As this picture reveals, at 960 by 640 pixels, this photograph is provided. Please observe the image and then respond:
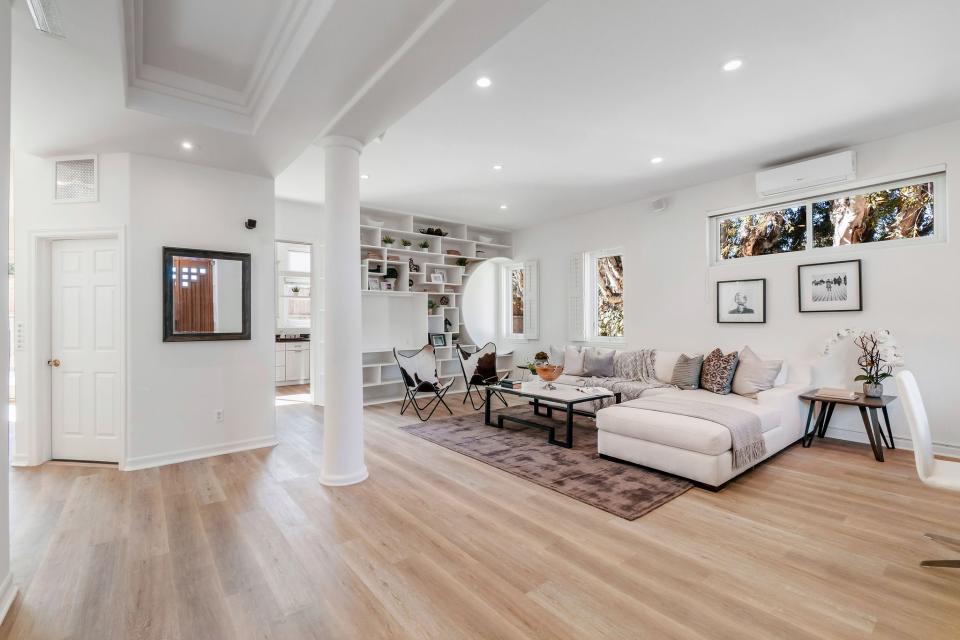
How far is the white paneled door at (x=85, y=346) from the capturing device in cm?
377

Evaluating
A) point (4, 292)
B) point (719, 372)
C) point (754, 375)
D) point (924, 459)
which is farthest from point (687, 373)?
point (4, 292)

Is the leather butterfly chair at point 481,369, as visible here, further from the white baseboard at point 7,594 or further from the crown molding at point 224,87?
the white baseboard at point 7,594

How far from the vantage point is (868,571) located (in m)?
2.11

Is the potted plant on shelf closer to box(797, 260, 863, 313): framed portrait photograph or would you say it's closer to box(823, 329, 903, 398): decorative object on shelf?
box(797, 260, 863, 313): framed portrait photograph

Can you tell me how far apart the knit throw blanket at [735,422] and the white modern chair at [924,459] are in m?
1.06

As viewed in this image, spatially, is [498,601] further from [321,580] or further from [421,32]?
[421,32]

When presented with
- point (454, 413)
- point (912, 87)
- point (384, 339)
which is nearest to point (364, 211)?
point (384, 339)

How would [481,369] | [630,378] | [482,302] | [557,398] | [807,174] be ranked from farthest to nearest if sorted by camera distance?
[482,302]
[481,369]
[630,378]
[807,174]
[557,398]

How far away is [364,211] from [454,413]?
3.25 meters

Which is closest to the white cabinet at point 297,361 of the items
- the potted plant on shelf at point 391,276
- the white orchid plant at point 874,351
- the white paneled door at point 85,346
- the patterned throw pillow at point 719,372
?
the potted plant on shelf at point 391,276

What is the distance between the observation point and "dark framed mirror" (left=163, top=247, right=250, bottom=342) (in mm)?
3842

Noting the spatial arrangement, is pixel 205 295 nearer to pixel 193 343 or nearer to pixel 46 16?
pixel 193 343

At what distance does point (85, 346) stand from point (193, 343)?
843mm

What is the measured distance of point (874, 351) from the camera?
4039 mm
